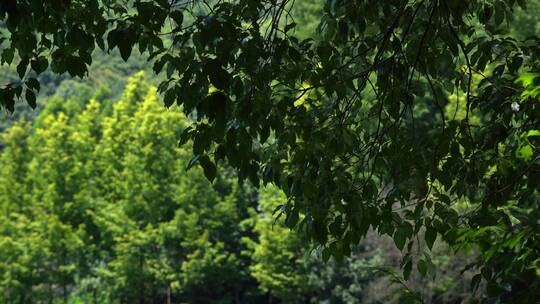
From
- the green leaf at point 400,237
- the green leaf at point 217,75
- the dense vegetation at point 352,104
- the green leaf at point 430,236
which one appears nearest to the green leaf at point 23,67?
the dense vegetation at point 352,104

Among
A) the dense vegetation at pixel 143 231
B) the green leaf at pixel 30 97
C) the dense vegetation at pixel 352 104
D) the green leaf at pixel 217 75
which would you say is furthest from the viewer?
the dense vegetation at pixel 143 231

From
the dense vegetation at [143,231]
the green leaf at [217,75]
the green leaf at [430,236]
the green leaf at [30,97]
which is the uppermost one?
the dense vegetation at [143,231]

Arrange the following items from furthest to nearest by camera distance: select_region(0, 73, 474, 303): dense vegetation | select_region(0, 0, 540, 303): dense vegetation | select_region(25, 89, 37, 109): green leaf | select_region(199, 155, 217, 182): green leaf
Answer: select_region(0, 73, 474, 303): dense vegetation
select_region(25, 89, 37, 109): green leaf
select_region(199, 155, 217, 182): green leaf
select_region(0, 0, 540, 303): dense vegetation

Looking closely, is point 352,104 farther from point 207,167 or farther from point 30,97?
point 30,97

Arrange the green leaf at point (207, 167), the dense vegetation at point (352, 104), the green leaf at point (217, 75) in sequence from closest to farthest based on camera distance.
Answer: the green leaf at point (217, 75), the dense vegetation at point (352, 104), the green leaf at point (207, 167)

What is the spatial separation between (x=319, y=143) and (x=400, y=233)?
26.7 inches

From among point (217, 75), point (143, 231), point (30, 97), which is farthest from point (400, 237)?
point (143, 231)

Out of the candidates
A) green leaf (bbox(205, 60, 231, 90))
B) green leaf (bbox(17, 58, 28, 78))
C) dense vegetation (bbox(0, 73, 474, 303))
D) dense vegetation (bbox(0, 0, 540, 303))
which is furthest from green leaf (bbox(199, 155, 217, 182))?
dense vegetation (bbox(0, 73, 474, 303))

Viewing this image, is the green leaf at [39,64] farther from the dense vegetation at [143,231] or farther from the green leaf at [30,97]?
the dense vegetation at [143,231]

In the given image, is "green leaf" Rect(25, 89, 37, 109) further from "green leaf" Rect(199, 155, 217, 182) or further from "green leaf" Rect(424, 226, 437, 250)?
"green leaf" Rect(424, 226, 437, 250)

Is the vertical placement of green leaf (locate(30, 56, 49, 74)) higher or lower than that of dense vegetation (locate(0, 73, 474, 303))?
lower

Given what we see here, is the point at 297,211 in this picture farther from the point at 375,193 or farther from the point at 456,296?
the point at 456,296

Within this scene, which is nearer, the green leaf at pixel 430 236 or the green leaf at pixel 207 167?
the green leaf at pixel 207 167

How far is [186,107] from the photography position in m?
4.48
